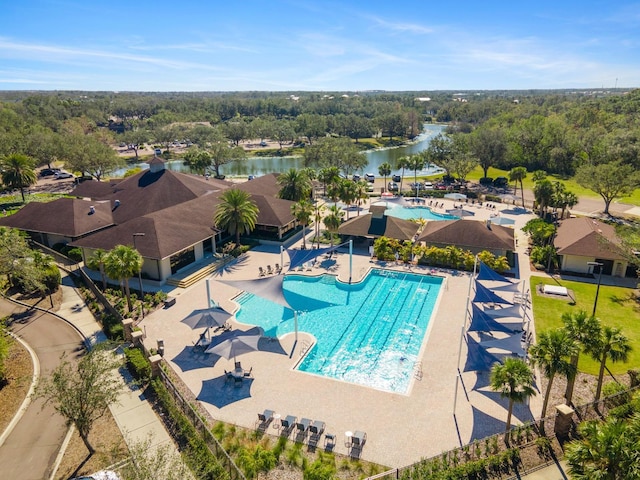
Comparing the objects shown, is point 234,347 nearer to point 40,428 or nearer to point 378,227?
point 40,428

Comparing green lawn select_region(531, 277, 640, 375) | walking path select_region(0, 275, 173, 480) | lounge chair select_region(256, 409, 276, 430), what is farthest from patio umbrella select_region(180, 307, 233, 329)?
green lawn select_region(531, 277, 640, 375)

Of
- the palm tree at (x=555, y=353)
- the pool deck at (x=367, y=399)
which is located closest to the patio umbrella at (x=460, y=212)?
the pool deck at (x=367, y=399)

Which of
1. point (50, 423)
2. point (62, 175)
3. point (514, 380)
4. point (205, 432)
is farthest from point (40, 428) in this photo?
point (62, 175)

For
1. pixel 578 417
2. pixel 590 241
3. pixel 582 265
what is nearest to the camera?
pixel 578 417

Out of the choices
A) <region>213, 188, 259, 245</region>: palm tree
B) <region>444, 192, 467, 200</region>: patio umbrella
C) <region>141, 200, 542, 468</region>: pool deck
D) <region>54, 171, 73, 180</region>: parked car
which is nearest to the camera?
<region>141, 200, 542, 468</region>: pool deck

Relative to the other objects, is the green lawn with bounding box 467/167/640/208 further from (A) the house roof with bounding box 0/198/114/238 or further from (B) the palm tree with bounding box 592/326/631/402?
(A) the house roof with bounding box 0/198/114/238
